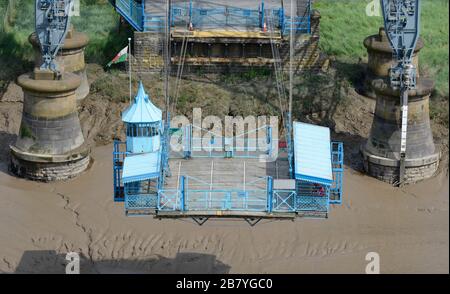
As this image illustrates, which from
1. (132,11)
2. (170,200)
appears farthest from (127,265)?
(132,11)

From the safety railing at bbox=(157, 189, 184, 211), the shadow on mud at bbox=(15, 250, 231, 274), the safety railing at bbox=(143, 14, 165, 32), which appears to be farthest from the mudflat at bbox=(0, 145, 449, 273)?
the safety railing at bbox=(143, 14, 165, 32)

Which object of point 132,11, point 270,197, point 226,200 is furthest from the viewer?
point 132,11

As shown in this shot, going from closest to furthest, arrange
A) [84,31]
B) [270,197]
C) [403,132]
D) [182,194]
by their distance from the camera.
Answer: [182,194] → [270,197] → [403,132] → [84,31]

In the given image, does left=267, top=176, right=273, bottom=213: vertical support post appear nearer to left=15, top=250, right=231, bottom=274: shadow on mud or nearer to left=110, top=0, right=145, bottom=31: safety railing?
left=15, top=250, right=231, bottom=274: shadow on mud

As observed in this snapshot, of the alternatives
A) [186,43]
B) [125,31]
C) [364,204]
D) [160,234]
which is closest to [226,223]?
[160,234]

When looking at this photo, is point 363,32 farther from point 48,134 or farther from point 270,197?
point 270,197

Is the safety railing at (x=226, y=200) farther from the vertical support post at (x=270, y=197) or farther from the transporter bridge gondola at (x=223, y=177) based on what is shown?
the vertical support post at (x=270, y=197)

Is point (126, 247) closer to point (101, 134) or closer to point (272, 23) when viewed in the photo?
point (101, 134)
